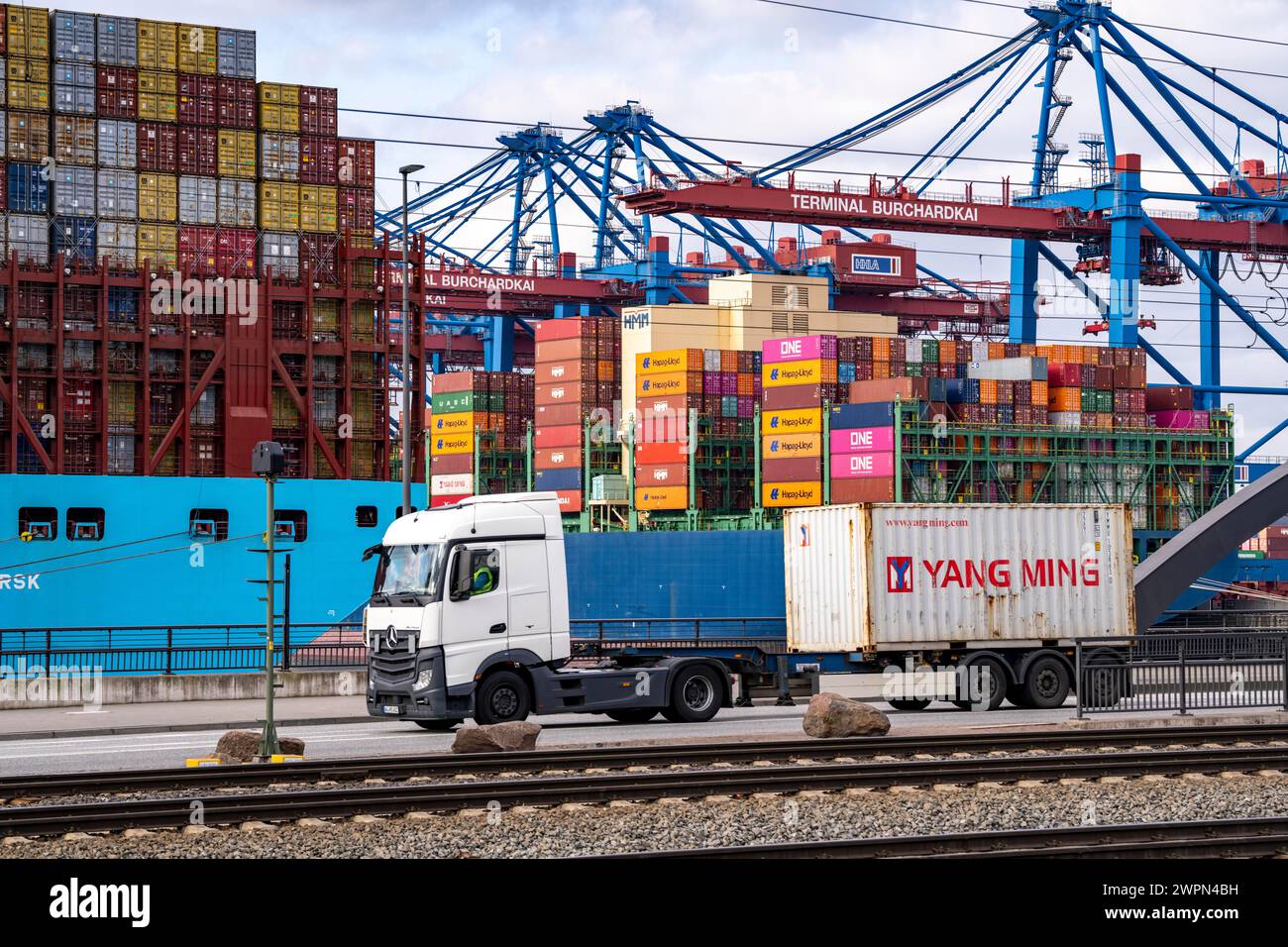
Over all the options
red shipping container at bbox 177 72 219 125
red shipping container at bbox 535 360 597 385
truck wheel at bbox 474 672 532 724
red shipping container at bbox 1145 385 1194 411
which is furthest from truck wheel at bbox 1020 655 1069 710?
red shipping container at bbox 535 360 597 385

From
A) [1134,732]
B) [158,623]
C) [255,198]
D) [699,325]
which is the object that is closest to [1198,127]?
[699,325]

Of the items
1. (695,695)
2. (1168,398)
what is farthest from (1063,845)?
(1168,398)

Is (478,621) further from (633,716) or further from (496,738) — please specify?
(633,716)

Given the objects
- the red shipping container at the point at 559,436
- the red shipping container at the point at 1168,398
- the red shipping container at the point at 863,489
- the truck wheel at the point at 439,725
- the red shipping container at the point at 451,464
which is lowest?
the truck wheel at the point at 439,725

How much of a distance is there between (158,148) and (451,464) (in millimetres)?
40061

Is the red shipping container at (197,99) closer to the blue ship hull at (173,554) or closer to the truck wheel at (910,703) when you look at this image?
the blue ship hull at (173,554)

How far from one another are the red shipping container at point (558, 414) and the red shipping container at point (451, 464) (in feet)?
17.7

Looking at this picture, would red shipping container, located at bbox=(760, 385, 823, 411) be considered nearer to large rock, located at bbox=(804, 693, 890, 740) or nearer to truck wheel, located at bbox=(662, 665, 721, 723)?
truck wheel, located at bbox=(662, 665, 721, 723)

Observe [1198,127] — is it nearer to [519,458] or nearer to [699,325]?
[699,325]

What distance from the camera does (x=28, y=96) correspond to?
40.9m

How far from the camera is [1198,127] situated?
72.8 metres

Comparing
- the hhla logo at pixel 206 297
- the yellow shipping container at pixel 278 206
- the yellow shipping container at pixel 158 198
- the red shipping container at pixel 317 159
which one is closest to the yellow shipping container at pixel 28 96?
the yellow shipping container at pixel 158 198

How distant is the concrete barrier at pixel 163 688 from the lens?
93.0 ft
